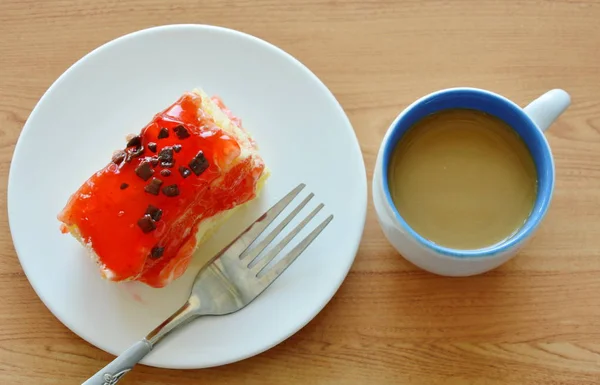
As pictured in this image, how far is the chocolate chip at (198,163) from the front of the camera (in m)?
1.12

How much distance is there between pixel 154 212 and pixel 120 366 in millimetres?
257

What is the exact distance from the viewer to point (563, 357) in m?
1.27

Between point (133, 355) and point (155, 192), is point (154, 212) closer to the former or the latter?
point (155, 192)

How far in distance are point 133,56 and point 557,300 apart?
88cm

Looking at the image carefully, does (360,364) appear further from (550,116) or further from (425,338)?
(550,116)

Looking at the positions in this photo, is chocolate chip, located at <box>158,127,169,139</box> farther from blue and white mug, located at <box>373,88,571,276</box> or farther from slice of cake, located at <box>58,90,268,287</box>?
blue and white mug, located at <box>373,88,571,276</box>

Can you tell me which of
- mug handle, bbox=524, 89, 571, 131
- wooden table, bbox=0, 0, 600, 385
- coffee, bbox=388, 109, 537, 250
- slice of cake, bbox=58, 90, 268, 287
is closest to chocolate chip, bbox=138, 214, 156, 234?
slice of cake, bbox=58, 90, 268, 287

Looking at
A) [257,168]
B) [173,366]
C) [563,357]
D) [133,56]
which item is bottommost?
[563,357]

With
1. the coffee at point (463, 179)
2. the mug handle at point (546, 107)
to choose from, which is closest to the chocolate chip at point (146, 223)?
the coffee at point (463, 179)

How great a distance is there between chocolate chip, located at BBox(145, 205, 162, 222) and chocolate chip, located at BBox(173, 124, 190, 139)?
12 cm

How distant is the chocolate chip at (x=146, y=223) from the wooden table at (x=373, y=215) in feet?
0.91

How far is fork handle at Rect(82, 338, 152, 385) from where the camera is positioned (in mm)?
1143

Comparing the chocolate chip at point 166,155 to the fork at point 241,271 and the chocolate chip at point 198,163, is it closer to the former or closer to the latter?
the chocolate chip at point 198,163

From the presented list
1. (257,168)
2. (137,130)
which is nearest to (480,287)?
(257,168)
